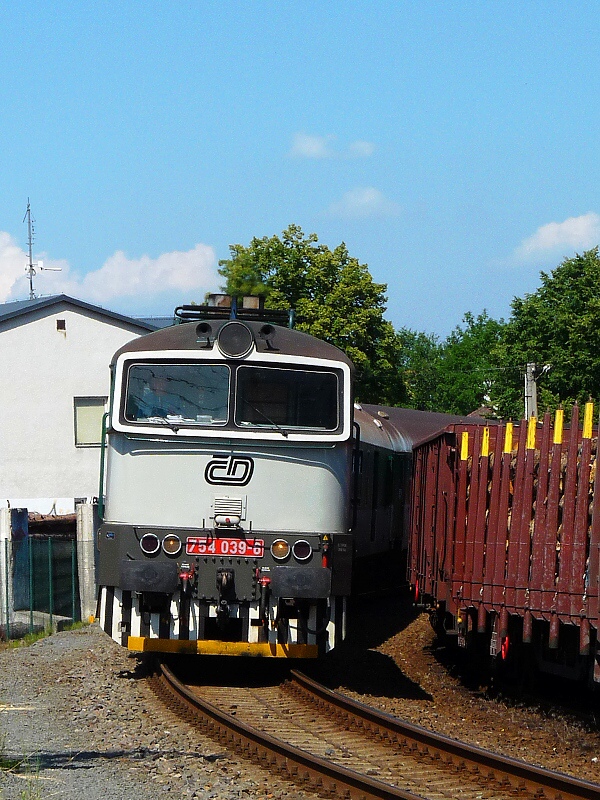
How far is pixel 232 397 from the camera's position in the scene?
10664 mm

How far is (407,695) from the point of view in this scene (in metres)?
11.0

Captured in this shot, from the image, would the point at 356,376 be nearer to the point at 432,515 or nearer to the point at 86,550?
the point at 432,515

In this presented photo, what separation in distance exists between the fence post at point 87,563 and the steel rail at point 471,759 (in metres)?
9.49

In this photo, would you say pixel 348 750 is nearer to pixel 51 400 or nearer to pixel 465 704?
pixel 465 704

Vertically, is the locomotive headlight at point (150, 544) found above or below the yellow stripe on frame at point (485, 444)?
below

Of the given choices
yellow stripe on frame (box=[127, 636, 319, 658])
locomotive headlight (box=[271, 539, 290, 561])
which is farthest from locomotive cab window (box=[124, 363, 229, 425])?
yellow stripe on frame (box=[127, 636, 319, 658])

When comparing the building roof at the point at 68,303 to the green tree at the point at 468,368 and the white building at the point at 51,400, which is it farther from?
the green tree at the point at 468,368

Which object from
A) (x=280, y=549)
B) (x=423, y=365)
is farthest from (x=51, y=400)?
(x=423, y=365)

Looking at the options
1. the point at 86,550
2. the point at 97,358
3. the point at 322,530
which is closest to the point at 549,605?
the point at 322,530

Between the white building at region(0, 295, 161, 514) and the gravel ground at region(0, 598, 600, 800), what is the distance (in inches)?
592

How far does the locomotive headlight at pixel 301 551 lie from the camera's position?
1029 centimetres

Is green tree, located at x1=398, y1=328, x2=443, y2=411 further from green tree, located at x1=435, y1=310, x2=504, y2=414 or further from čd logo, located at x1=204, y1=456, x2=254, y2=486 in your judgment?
čd logo, located at x1=204, y1=456, x2=254, y2=486

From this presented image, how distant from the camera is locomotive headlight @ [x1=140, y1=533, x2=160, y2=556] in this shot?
1023 centimetres

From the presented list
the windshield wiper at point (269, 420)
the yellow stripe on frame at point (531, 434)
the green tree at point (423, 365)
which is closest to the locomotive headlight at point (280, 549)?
the windshield wiper at point (269, 420)
